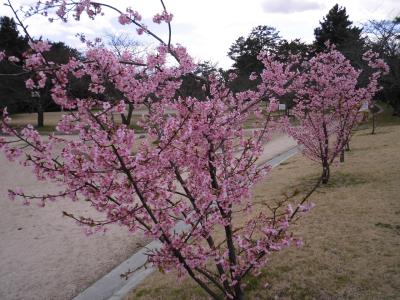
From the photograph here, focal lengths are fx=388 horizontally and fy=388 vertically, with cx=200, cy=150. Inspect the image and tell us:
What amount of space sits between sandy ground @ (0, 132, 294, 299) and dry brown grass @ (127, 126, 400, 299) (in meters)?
1.25

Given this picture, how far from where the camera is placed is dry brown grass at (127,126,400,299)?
4.80 metres

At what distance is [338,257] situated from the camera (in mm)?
5637

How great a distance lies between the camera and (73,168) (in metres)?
2.98

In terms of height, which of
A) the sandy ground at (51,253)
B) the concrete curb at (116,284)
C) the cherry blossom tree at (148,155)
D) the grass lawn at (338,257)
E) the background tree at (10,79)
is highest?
the background tree at (10,79)

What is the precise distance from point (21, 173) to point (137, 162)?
16.6 metres

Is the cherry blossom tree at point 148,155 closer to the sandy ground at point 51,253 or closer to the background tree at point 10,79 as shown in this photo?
the sandy ground at point 51,253

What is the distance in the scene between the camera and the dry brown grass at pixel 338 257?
4.80m

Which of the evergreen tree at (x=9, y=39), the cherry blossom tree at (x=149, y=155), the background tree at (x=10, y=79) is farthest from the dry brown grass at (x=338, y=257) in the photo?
the evergreen tree at (x=9, y=39)

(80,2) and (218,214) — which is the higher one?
(80,2)

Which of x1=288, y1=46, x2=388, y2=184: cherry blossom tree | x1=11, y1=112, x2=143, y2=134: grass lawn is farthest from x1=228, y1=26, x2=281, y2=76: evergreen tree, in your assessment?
x1=288, y1=46, x2=388, y2=184: cherry blossom tree

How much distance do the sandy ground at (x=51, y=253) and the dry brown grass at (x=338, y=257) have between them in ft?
4.10

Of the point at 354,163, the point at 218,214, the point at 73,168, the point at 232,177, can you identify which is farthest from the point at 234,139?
the point at 354,163

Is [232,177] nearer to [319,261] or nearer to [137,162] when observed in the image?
[137,162]

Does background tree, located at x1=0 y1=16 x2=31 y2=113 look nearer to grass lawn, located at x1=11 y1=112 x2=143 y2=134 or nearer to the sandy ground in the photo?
grass lawn, located at x1=11 y1=112 x2=143 y2=134
